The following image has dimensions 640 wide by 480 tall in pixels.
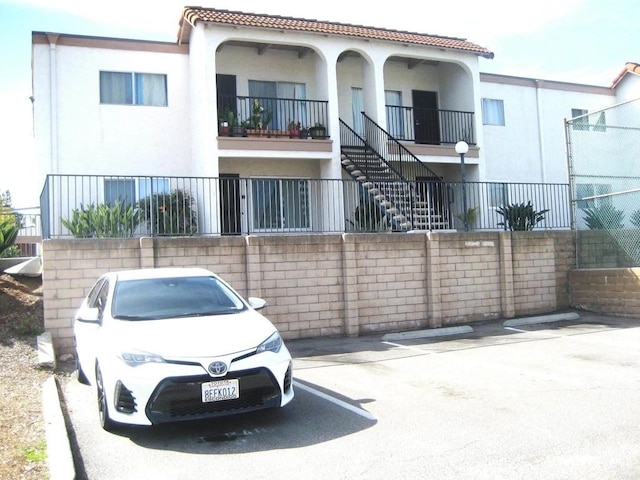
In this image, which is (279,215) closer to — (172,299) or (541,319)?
(541,319)

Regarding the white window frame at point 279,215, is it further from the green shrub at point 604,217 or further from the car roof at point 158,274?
the green shrub at point 604,217

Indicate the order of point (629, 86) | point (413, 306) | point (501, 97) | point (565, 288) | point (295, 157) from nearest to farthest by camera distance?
point (413, 306), point (565, 288), point (295, 157), point (501, 97), point (629, 86)

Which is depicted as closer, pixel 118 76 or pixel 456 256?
pixel 456 256

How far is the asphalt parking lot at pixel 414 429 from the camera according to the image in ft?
15.5

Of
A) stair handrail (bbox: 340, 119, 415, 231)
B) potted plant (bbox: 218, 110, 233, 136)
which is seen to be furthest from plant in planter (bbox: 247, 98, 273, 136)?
stair handrail (bbox: 340, 119, 415, 231)

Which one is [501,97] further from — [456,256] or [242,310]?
[242,310]

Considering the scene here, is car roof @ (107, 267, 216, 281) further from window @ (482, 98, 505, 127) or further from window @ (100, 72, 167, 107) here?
window @ (482, 98, 505, 127)

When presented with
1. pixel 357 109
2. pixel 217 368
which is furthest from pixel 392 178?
pixel 217 368

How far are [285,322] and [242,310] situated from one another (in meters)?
4.78

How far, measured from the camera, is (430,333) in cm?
1216

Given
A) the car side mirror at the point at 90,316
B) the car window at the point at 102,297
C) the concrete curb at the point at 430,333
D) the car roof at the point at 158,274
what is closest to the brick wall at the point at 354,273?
the concrete curb at the point at 430,333

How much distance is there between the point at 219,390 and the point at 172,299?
1.77 meters

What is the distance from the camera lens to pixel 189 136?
58.8 feet

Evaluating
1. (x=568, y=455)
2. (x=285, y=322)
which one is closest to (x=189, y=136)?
(x=285, y=322)
